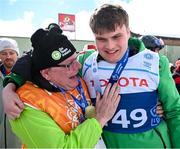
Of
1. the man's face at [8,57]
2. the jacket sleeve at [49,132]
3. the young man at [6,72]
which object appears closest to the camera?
the jacket sleeve at [49,132]

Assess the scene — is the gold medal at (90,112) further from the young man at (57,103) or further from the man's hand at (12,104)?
the man's hand at (12,104)

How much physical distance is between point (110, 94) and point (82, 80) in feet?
1.02

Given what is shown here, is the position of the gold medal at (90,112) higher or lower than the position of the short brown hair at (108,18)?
lower

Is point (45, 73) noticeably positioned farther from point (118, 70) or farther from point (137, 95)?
point (137, 95)

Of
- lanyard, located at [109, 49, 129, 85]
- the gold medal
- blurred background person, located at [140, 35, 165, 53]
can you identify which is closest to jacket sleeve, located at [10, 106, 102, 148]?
the gold medal

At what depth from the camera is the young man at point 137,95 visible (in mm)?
2301

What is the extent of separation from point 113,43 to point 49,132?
2.46 feet

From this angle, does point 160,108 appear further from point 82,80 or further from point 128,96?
point 82,80

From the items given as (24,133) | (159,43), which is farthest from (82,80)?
(159,43)

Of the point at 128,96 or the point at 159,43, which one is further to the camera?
the point at 159,43

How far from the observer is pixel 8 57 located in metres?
4.62

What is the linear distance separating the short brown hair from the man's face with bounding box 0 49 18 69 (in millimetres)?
2494

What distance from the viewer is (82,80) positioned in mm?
2508

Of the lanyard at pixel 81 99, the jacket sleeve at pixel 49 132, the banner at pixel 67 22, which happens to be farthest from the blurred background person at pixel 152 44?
the banner at pixel 67 22
